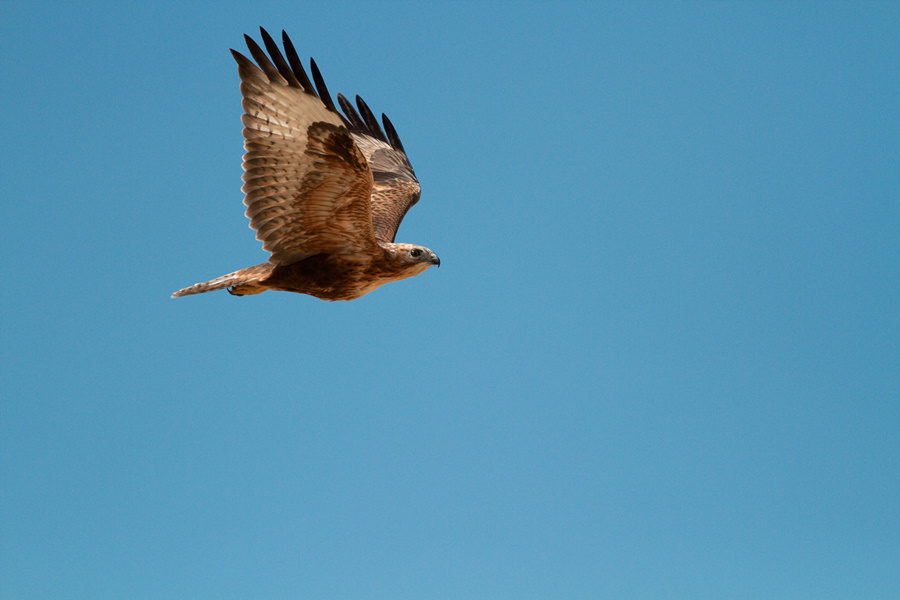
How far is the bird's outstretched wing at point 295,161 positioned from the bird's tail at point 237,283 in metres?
0.20

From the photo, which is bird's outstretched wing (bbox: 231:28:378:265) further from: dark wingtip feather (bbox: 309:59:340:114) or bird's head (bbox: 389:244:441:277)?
bird's head (bbox: 389:244:441:277)

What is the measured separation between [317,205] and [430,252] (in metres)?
1.04

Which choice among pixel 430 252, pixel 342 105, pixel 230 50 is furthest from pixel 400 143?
pixel 230 50

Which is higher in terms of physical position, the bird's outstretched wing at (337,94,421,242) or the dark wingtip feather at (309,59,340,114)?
the bird's outstretched wing at (337,94,421,242)

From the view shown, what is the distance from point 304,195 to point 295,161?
0.27 m

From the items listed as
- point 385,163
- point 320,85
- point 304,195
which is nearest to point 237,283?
point 304,195

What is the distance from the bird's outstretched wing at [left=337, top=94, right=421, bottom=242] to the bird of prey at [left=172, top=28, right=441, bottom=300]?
6.34 feet

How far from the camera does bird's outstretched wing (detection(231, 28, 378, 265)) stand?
5871mm

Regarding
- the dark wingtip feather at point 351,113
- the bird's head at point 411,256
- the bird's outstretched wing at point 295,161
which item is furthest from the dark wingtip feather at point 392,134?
the bird's outstretched wing at point 295,161

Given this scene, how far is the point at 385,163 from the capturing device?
9.40 meters

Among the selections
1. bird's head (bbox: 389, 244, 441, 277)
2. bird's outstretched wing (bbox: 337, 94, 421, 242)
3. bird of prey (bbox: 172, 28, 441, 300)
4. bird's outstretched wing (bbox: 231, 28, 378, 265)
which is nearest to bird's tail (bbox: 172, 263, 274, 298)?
bird of prey (bbox: 172, 28, 441, 300)

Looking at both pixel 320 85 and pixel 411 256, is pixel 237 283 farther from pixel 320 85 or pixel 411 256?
pixel 320 85

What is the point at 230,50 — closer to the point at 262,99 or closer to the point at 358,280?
the point at 262,99

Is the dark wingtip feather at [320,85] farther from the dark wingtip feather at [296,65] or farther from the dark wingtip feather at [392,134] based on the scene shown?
the dark wingtip feather at [392,134]
